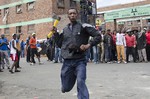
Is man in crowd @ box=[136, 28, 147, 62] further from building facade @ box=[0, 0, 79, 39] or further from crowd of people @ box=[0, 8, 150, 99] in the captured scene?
building facade @ box=[0, 0, 79, 39]

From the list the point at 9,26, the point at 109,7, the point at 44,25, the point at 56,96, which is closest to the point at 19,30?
the point at 9,26

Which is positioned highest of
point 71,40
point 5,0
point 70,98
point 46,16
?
point 5,0

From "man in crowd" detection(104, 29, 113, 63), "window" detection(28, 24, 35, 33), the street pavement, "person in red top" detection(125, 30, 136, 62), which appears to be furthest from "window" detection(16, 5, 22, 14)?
the street pavement

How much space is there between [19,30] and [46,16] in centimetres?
579

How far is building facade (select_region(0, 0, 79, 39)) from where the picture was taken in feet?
117

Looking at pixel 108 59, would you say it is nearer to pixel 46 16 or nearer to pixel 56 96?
pixel 56 96

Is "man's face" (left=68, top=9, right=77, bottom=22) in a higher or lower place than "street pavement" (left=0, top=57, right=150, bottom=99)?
higher

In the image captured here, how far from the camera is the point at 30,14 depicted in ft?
124

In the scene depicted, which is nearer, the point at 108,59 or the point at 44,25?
the point at 108,59

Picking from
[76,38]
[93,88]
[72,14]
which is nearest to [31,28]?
[93,88]

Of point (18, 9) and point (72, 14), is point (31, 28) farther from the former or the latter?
point (72, 14)

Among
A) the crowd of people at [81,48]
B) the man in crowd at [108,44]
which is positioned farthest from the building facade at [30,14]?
the man in crowd at [108,44]

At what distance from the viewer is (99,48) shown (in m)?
17.5

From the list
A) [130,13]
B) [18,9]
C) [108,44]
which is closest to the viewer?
[108,44]
